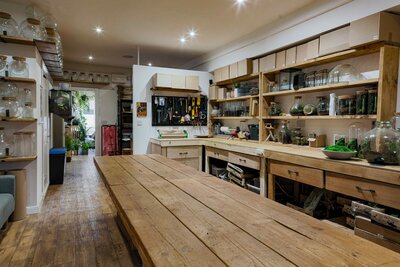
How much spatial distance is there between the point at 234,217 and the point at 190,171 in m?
1.10

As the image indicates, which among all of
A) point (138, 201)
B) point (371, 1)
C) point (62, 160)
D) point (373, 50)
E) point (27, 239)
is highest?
point (371, 1)

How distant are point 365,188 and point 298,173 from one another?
2.41ft

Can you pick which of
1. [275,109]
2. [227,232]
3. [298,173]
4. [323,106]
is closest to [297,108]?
[323,106]

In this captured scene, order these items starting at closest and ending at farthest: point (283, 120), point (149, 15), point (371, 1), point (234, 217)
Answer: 1. point (234, 217)
2. point (371, 1)
3. point (149, 15)
4. point (283, 120)

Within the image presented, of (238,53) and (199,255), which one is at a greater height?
(238,53)

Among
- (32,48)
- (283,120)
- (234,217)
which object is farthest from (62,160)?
(234,217)

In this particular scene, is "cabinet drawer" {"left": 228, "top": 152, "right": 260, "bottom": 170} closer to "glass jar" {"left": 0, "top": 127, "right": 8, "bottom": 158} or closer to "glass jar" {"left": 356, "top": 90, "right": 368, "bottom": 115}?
"glass jar" {"left": 356, "top": 90, "right": 368, "bottom": 115}

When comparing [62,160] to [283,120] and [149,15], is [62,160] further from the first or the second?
[283,120]

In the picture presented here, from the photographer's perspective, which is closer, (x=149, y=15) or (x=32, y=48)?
(x=32, y=48)

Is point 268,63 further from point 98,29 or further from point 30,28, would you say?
point 30,28

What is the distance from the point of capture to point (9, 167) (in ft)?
11.0

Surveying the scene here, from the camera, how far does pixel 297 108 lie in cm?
356

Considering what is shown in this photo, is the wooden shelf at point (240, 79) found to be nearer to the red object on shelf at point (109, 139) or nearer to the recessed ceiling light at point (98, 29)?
the recessed ceiling light at point (98, 29)

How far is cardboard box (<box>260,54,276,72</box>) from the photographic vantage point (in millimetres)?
3942
